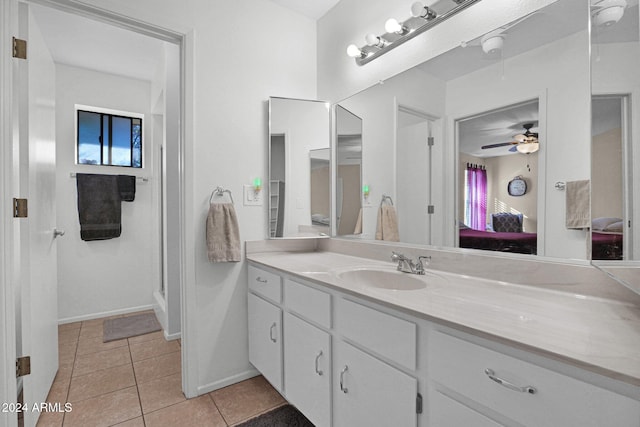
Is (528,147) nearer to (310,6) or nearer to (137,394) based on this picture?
(310,6)

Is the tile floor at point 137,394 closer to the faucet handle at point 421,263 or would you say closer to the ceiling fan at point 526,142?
the faucet handle at point 421,263

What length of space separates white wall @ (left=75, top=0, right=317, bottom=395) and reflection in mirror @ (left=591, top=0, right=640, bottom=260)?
5.70 feet


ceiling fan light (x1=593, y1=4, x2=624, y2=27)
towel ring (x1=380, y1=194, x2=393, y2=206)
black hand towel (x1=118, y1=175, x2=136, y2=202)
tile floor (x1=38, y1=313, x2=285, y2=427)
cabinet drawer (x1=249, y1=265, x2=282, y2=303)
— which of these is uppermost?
ceiling fan light (x1=593, y1=4, x2=624, y2=27)

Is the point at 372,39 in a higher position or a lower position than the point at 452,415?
higher

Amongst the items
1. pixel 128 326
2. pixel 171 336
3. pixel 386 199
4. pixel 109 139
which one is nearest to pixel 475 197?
pixel 386 199

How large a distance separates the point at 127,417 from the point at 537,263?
2.18 m

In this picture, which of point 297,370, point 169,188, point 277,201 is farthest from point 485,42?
point 169,188

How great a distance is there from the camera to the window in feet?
10.3

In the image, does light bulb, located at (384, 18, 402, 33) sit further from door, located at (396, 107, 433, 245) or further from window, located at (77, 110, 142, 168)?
window, located at (77, 110, 142, 168)

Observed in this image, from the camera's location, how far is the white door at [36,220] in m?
1.48

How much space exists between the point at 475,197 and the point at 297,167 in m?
1.22

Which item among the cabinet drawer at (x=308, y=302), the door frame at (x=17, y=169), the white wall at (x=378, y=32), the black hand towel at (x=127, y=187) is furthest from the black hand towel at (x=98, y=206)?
the cabinet drawer at (x=308, y=302)

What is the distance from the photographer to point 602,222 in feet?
2.87

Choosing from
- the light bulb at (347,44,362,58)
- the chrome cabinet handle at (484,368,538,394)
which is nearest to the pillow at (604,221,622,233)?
the chrome cabinet handle at (484,368,538,394)
